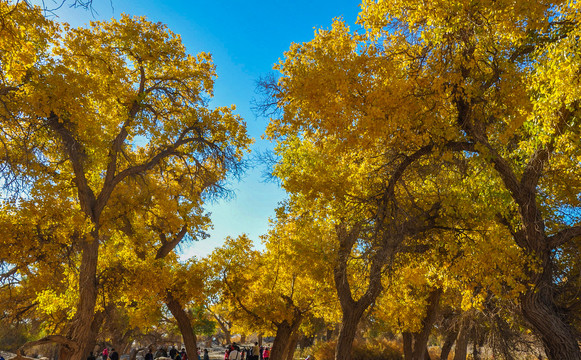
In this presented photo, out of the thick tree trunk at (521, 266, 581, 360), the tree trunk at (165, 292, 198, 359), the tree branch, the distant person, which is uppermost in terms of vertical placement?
the tree branch

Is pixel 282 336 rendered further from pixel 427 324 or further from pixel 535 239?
pixel 535 239

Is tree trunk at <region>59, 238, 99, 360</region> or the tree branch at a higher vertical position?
the tree branch

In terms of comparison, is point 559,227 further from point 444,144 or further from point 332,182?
point 332,182

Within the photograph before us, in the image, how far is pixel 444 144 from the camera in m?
5.84

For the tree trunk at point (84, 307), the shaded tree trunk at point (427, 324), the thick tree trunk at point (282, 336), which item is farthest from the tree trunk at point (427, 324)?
the tree trunk at point (84, 307)

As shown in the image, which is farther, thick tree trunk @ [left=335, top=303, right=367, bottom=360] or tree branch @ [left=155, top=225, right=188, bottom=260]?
tree branch @ [left=155, top=225, right=188, bottom=260]

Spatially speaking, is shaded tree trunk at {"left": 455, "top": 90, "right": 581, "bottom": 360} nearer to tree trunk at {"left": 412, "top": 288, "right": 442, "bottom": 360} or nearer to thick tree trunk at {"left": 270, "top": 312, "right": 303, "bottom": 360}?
tree trunk at {"left": 412, "top": 288, "right": 442, "bottom": 360}

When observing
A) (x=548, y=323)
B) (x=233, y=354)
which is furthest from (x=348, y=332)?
(x=233, y=354)

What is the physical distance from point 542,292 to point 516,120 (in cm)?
320

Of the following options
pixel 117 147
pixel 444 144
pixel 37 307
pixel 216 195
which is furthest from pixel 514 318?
pixel 37 307

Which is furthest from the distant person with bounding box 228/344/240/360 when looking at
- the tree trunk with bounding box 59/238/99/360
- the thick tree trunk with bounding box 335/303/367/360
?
the tree trunk with bounding box 59/238/99/360

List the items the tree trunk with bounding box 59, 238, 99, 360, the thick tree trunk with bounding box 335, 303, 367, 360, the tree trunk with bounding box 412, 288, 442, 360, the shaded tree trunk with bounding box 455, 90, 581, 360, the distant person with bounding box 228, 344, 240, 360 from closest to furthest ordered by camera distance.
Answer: the shaded tree trunk with bounding box 455, 90, 581, 360, the tree trunk with bounding box 59, 238, 99, 360, the thick tree trunk with bounding box 335, 303, 367, 360, the tree trunk with bounding box 412, 288, 442, 360, the distant person with bounding box 228, 344, 240, 360

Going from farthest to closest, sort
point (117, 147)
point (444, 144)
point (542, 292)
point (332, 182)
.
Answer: point (117, 147) → point (332, 182) → point (542, 292) → point (444, 144)

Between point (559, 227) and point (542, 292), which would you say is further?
point (559, 227)
